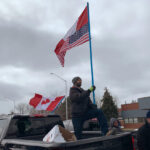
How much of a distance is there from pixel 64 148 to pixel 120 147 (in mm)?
1193

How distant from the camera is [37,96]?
13.4 metres

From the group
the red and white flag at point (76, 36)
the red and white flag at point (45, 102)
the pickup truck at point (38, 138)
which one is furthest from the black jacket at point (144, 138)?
the red and white flag at point (45, 102)

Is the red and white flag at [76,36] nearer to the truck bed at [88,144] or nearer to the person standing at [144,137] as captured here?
the person standing at [144,137]

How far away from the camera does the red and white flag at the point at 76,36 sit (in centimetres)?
790

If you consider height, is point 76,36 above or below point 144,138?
above

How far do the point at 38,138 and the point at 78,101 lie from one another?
1348 millimetres

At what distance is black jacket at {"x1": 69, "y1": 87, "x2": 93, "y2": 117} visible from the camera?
4.56 m

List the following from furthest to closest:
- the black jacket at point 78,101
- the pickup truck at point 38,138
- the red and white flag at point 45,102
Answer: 1. the red and white flag at point 45,102
2. the black jacket at point 78,101
3. the pickup truck at point 38,138

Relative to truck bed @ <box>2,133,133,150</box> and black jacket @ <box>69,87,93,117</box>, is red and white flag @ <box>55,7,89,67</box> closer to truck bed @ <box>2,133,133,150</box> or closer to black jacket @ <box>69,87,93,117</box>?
black jacket @ <box>69,87,93,117</box>

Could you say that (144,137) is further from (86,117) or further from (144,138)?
(86,117)

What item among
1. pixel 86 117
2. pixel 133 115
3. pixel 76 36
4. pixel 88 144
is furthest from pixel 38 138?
pixel 133 115

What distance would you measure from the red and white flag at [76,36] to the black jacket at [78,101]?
10.9 ft

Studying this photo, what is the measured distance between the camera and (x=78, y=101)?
461cm

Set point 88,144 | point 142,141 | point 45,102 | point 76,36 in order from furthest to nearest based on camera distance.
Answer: point 45,102 < point 76,36 < point 142,141 < point 88,144
